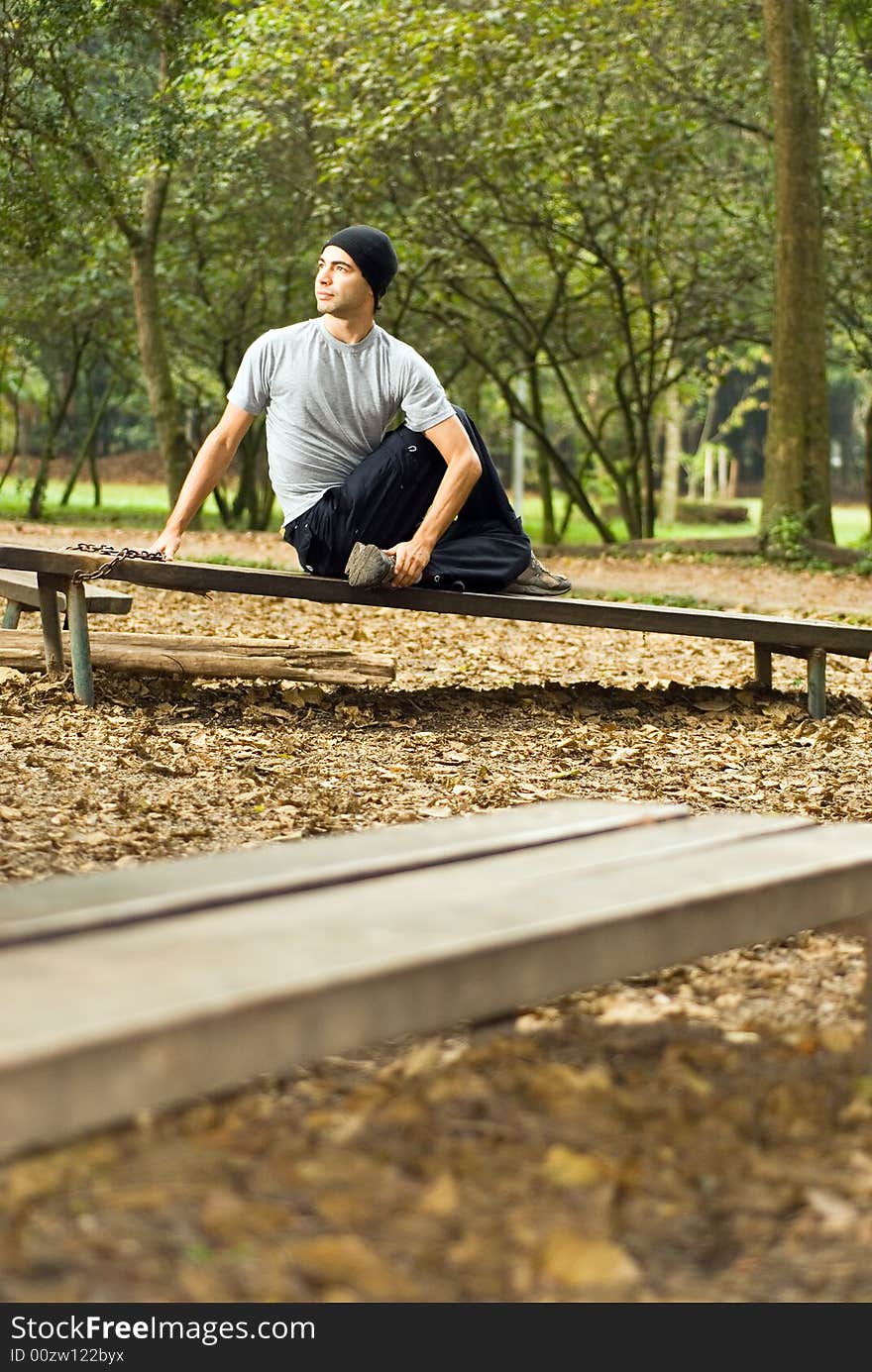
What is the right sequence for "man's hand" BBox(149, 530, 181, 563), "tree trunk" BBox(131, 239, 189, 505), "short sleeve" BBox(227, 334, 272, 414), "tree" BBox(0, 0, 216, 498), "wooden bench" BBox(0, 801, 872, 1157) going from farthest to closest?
"tree trunk" BBox(131, 239, 189, 505) → "tree" BBox(0, 0, 216, 498) → "short sleeve" BBox(227, 334, 272, 414) → "man's hand" BBox(149, 530, 181, 563) → "wooden bench" BBox(0, 801, 872, 1157)

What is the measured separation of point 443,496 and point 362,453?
1.54ft

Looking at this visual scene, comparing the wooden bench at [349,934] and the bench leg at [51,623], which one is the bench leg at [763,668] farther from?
the wooden bench at [349,934]

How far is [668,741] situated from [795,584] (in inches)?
318

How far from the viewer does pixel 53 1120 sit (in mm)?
1699

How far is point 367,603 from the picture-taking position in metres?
5.68

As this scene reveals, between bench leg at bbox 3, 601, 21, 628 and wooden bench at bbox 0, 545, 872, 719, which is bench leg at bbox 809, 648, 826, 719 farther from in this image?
bench leg at bbox 3, 601, 21, 628

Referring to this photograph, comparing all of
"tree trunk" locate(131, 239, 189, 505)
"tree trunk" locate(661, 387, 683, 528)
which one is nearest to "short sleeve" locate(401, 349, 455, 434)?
"tree trunk" locate(131, 239, 189, 505)

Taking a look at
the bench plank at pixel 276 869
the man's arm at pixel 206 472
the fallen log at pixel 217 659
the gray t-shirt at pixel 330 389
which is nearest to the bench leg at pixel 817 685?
the fallen log at pixel 217 659

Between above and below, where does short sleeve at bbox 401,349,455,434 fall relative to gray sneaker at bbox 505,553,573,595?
above

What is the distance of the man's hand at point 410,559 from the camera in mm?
5633

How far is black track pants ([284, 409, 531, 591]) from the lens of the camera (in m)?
5.79

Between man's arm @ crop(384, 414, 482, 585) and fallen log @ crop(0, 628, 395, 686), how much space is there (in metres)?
0.86

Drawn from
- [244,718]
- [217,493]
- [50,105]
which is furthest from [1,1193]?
[217,493]

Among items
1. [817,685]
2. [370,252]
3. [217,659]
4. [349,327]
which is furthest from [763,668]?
[370,252]
